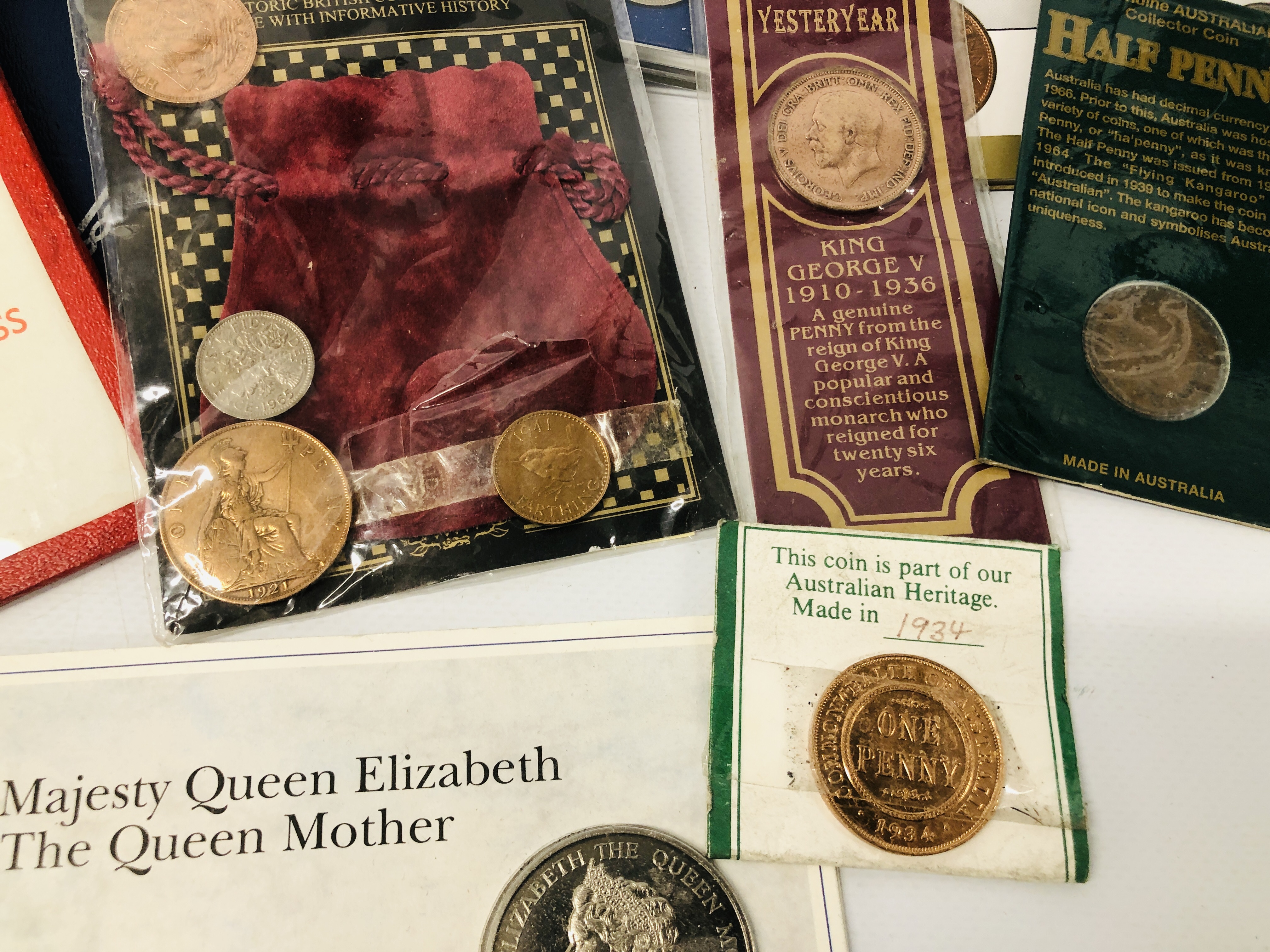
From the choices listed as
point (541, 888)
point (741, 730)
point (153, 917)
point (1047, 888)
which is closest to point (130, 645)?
point (153, 917)

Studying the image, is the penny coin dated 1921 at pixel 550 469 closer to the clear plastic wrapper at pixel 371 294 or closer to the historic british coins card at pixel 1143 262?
the clear plastic wrapper at pixel 371 294

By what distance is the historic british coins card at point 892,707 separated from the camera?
0.56 metres

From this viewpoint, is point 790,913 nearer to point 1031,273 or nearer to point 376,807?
point 376,807

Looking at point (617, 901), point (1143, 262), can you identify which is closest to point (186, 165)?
point (617, 901)

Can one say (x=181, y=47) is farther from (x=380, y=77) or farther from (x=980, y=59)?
(x=980, y=59)

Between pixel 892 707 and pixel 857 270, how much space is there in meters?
0.35

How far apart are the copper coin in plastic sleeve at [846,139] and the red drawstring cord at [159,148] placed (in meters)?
0.42

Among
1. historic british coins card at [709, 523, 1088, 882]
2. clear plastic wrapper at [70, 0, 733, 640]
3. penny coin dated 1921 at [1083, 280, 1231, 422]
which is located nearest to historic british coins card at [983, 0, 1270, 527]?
penny coin dated 1921 at [1083, 280, 1231, 422]

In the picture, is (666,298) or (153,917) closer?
(153,917)

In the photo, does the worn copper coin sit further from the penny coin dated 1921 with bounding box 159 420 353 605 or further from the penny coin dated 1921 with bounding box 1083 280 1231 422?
the penny coin dated 1921 with bounding box 159 420 353 605

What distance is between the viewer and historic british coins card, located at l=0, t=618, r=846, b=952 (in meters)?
0.53

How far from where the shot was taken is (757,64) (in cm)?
66

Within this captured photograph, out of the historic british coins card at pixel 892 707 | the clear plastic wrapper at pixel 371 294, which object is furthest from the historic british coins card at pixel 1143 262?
the clear plastic wrapper at pixel 371 294

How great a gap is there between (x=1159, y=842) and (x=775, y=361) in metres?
0.47
